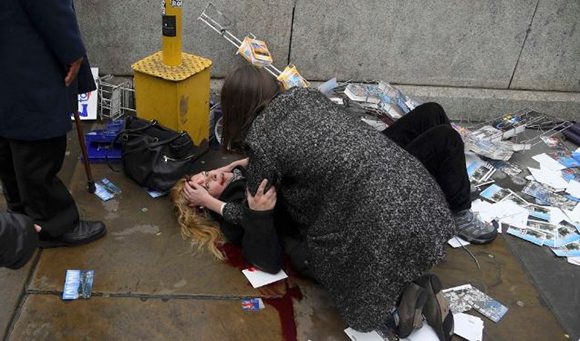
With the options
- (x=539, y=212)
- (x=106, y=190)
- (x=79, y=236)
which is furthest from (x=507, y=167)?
(x=79, y=236)

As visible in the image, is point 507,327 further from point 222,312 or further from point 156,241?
point 156,241

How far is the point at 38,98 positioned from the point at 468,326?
2.30m

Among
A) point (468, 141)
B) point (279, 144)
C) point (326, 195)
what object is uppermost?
point (279, 144)

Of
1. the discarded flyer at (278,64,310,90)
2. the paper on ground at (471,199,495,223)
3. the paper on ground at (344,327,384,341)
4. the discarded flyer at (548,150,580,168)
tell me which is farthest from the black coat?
the discarded flyer at (548,150,580,168)

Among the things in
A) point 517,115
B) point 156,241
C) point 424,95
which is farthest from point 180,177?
point 517,115

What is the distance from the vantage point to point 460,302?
2637mm

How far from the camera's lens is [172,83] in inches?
127

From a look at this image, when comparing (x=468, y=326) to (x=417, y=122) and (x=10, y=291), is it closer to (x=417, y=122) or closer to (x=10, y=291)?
(x=417, y=122)

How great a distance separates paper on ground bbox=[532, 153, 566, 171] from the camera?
158 inches

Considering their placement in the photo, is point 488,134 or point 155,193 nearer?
point 155,193

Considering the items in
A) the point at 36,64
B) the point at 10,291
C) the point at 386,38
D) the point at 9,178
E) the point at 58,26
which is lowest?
the point at 10,291

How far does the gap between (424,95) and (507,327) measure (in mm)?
2448

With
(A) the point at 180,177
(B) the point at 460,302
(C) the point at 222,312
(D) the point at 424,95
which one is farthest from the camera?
(D) the point at 424,95

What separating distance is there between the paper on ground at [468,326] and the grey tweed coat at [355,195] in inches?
20.4
